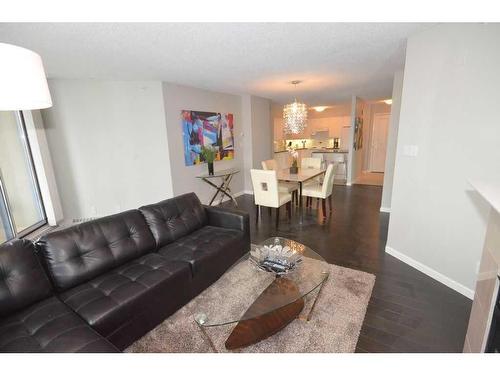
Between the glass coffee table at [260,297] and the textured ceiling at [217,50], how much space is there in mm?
2014

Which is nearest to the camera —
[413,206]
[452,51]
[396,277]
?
[452,51]

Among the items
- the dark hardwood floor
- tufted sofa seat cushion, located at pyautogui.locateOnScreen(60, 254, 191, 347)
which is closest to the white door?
the dark hardwood floor

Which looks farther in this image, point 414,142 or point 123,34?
point 414,142

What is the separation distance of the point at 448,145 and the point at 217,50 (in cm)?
246

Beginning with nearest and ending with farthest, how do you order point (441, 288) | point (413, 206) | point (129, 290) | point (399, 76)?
point (129, 290), point (441, 288), point (413, 206), point (399, 76)

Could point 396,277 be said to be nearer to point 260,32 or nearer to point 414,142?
point 414,142

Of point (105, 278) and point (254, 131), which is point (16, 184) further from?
point (254, 131)

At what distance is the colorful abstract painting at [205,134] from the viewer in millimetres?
4359

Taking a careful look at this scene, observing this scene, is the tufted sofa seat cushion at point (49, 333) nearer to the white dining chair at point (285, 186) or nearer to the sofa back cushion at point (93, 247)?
the sofa back cushion at point (93, 247)

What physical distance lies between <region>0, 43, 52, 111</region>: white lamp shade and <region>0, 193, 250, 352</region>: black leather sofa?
1.06m
